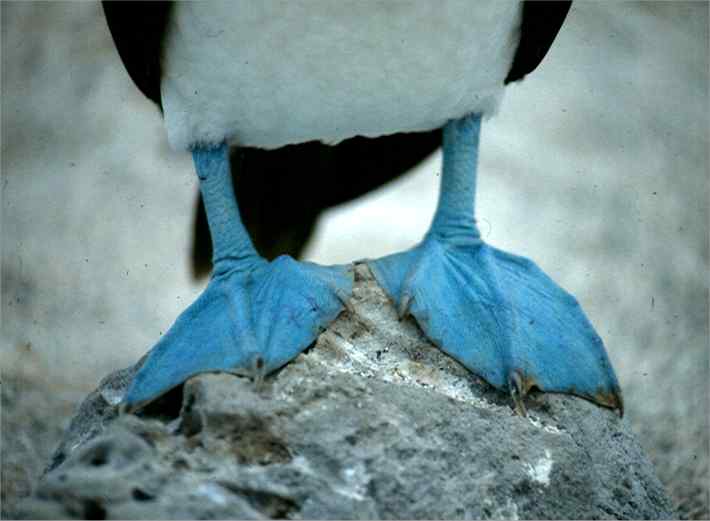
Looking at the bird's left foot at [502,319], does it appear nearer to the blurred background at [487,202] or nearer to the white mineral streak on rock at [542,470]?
the white mineral streak on rock at [542,470]

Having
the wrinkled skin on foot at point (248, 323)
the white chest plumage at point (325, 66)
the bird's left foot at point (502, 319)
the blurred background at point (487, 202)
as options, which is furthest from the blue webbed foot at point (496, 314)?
the blurred background at point (487, 202)

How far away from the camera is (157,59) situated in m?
1.86

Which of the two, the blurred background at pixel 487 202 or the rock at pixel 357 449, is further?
the blurred background at pixel 487 202

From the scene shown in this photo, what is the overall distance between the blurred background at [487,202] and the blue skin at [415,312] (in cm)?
104

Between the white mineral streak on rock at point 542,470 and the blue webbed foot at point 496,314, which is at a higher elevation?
the blue webbed foot at point 496,314

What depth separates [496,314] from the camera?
1757 millimetres

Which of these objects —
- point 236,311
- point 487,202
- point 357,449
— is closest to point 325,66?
point 236,311

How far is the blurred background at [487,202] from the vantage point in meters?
3.05

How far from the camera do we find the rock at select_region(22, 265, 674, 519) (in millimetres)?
A: 1299

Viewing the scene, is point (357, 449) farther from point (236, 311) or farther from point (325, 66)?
point (325, 66)

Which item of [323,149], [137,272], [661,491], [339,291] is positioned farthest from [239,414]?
[137,272]

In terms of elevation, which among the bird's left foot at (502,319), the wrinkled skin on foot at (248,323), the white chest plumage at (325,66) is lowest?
the bird's left foot at (502,319)

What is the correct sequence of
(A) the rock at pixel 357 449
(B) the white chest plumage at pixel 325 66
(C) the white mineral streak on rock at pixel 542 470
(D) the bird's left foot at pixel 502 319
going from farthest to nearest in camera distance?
1. (B) the white chest plumage at pixel 325 66
2. (D) the bird's left foot at pixel 502 319
3. (C) the white mineral streak on rock at pixel 542 470
4. (A) the rock at pixel 357 449

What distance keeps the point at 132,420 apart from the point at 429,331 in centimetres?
49
